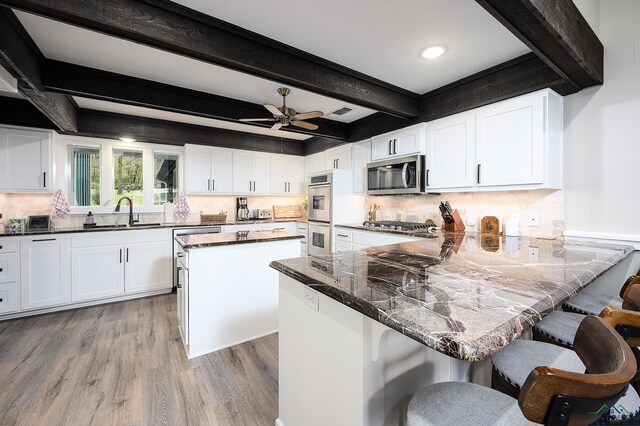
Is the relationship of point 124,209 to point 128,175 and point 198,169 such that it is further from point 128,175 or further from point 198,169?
point 198,169

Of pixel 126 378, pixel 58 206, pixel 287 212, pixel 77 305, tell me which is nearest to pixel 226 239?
pixel 126 378

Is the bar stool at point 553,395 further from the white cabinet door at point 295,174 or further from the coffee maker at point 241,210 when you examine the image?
the white cabinet door at point 295,174

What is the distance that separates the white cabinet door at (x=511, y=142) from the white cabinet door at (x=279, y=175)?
3.54 m

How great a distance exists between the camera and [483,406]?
82 centimetres

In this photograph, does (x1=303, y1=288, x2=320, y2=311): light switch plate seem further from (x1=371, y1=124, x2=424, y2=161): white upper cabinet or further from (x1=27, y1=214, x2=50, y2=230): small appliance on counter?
(x1=27, y1=214, x2=50, y2=230): small appliance on counter

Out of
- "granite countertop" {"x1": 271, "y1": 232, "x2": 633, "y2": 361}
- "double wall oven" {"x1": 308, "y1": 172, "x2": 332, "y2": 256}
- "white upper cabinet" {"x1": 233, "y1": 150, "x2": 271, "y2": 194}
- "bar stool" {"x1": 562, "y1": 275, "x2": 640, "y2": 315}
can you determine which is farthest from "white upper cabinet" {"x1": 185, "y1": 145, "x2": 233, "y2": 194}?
"bar stool" {"x1": 562, "y1": 275, "x2": 640, "y2": 315}

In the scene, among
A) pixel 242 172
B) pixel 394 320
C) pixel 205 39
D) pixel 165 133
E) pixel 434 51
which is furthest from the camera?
pixel 242 172

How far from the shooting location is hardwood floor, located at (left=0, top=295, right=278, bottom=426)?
5.63ft

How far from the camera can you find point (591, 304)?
160 cm

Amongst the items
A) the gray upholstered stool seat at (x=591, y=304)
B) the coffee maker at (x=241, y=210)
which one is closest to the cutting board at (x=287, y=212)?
the coffee maker at (x=241, y=210)

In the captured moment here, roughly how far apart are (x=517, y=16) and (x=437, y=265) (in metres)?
1.32

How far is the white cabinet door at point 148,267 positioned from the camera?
3.71m

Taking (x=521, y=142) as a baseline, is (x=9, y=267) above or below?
below

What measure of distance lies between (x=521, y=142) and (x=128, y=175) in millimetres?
5044
